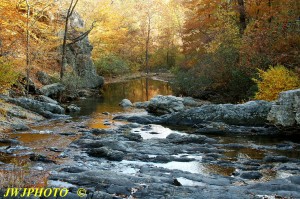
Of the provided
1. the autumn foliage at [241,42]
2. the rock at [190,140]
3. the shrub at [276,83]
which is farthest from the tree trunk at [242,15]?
the rock at [190,140]

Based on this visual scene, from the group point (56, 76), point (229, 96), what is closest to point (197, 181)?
point (229, 96)

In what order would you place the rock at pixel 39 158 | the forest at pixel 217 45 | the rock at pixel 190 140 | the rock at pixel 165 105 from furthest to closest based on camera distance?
the rock at pixel 165 105 → the forest at pixel 217 45 → the rock at pixel 190 140 → the rock at pixel 39 158

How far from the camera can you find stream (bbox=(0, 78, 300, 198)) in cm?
830

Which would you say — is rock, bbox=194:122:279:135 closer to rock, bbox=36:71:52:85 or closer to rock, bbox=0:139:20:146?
rock, bbox=0:139:20:146

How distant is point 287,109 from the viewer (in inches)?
473

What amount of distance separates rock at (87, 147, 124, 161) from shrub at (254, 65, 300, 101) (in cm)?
838

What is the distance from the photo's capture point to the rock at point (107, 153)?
9539 millimetres

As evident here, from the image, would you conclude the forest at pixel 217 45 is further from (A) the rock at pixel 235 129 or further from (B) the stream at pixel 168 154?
(B) the stream at pixel 168 154

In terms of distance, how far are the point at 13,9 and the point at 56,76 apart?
6650 millimetres

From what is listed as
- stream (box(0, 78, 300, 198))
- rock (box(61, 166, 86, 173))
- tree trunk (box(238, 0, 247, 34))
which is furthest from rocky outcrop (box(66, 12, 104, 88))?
rock (box(61, 166, 86, 173))

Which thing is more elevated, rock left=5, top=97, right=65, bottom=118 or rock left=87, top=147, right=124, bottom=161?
rock left=5, top=97, right=65, bottom=118

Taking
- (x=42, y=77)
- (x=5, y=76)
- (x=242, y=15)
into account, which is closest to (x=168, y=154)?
(x=5, y=76)

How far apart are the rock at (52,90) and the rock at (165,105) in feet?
22.4

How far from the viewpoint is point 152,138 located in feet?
40.5
